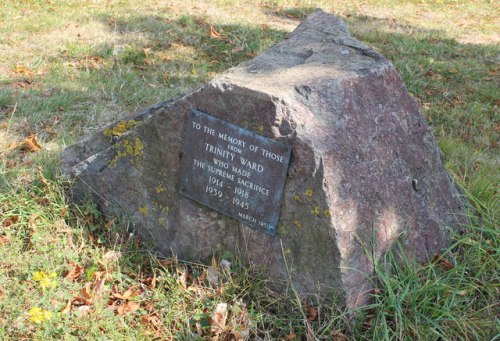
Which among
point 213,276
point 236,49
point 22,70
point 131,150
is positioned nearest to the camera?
point 213,276

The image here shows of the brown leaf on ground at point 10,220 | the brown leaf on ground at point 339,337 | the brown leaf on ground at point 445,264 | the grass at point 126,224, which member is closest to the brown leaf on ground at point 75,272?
the grass at point 126,224

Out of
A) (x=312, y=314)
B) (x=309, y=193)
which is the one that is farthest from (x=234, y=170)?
(x=312, y=314)

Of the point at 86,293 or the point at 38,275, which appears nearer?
the point at 38,275

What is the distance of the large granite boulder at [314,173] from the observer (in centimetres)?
289

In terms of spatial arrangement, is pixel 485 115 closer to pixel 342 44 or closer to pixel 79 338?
pixel 342 44

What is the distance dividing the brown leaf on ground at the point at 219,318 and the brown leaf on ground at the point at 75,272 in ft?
2.85

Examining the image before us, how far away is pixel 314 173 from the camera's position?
112 inches

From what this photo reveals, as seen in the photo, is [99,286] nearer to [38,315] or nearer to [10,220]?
[38,315]

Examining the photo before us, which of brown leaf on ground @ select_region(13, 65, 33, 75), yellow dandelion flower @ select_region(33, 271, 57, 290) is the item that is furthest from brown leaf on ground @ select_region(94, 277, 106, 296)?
brown leaf on ground @ select_region(13, 65, 33, 75)

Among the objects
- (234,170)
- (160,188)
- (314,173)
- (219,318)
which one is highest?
(314,173)

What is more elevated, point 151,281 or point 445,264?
point 445,264

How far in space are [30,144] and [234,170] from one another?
78.9 inches

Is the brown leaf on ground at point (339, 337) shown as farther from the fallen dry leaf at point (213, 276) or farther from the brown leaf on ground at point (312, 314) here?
the fallen dry leaf at point (213, 276)

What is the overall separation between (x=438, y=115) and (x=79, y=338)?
431 centimetres
